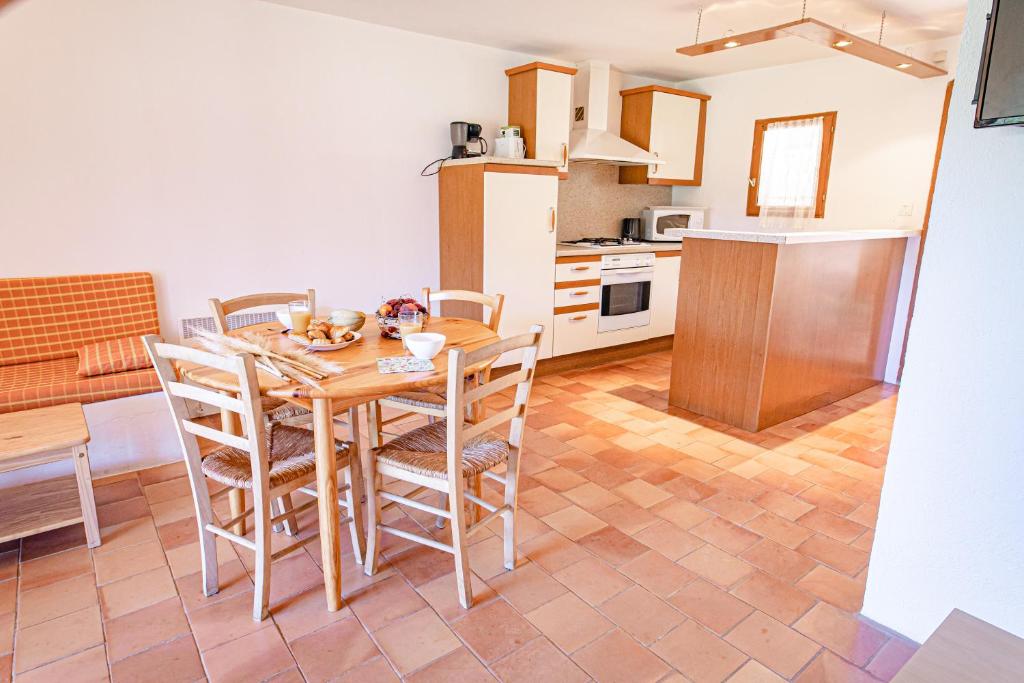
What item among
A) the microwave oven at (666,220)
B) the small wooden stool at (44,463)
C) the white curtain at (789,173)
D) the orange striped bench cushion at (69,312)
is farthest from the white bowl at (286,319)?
the white curtain at (789,173)

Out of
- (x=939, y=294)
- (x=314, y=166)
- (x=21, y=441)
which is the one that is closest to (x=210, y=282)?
(x=314, y=166)

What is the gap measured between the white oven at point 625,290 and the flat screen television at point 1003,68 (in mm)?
3149

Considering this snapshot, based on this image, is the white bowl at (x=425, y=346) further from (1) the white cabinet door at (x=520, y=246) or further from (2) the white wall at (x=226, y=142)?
(2) the white wall at (x=226, y=142)

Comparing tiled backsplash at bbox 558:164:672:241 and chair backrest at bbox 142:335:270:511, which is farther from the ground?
tiled backsplash at bbox 558:164:672:241

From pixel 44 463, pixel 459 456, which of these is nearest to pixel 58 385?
pixel 44 463

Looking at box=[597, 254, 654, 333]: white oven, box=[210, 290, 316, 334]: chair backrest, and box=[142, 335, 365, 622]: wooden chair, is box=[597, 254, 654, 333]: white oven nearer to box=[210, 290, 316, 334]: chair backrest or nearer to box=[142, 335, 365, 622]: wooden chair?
box=[210, 290, 316, 334]: chair backrest

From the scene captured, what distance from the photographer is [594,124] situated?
15.1ft

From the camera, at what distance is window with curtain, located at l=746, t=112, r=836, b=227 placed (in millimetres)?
4434

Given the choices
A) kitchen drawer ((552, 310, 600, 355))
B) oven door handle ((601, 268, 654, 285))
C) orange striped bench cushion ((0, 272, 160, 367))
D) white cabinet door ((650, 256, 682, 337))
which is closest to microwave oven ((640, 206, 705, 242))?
white cabinet door ((650, 256, 682, 337))

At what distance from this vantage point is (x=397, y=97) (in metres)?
3.82

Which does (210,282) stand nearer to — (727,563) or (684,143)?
(727,563)

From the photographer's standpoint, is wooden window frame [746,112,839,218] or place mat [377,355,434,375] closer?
place mat [377,355,434,375]

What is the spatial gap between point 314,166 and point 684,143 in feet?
10.7

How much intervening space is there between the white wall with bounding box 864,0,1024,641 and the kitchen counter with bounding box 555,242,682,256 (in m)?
2.79
